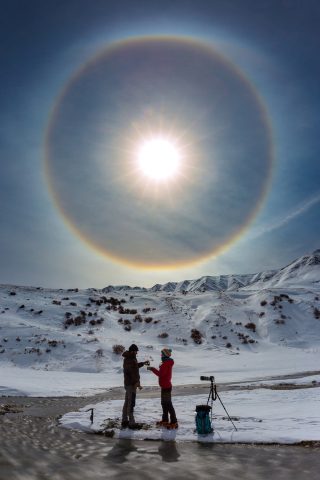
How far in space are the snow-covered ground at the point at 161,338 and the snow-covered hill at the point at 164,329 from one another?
0.34ft

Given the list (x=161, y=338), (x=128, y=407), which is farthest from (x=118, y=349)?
(x=128, y=407)

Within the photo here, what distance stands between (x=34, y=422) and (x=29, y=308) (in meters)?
39.1

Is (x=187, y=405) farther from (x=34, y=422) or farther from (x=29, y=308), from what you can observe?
(x=29, y=308)

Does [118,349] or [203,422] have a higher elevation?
[118,349]

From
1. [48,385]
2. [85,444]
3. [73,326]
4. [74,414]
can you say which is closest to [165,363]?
[85,444]

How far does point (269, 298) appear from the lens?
61781 millimetres

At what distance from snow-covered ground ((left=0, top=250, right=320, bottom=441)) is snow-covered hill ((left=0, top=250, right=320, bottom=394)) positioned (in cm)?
10

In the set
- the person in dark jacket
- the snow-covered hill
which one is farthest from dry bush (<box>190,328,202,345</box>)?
the person in dark jacket

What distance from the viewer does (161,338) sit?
48062 millimetres

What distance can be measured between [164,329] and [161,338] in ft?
8.37

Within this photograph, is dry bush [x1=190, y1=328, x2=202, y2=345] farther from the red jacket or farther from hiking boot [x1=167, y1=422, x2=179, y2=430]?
hiking boot [x1=167, y1=422, x2=179, y2=430]

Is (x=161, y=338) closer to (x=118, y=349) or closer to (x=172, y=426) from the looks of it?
Result: (x=118, y=349)

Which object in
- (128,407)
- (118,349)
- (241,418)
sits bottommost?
(241,418)

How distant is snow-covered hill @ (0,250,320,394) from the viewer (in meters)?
37.7
